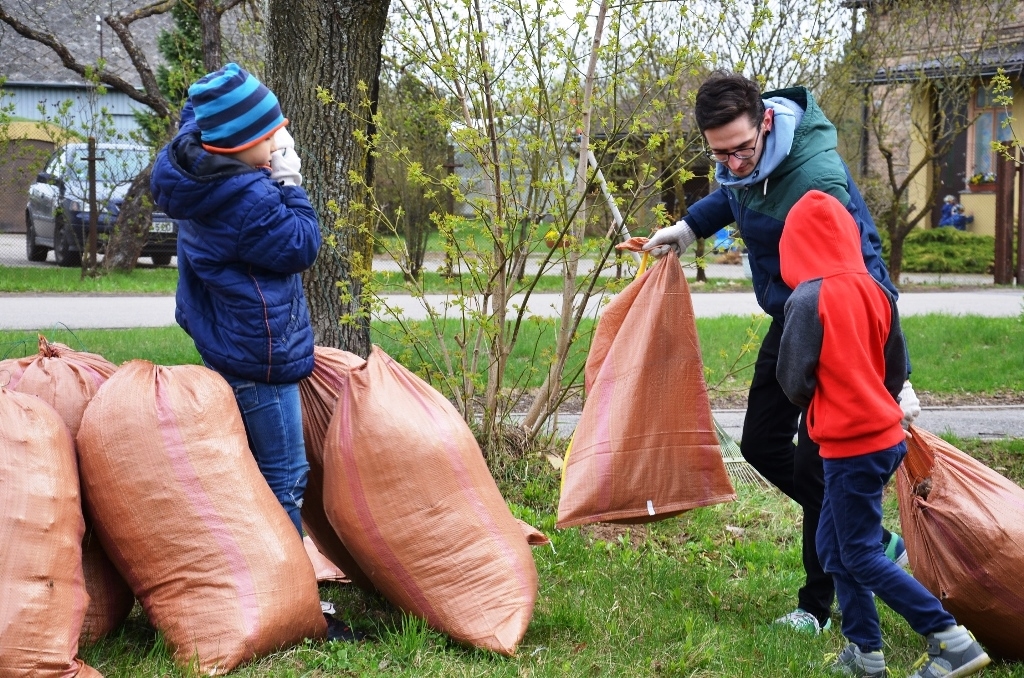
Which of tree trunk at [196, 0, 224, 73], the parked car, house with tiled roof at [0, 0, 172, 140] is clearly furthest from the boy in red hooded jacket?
house with tiled roof at [0, 0, 172, 140]

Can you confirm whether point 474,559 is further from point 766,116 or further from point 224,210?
point 766,116

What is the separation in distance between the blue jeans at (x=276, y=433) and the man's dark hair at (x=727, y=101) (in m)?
1.32

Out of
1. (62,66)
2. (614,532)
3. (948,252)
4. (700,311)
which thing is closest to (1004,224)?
(948,252)

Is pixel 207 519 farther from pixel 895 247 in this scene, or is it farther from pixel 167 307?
pixel 895 247

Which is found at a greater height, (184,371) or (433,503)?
(184,371)

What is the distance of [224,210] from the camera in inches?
106

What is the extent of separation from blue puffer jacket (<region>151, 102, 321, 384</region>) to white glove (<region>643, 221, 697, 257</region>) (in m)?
1.05

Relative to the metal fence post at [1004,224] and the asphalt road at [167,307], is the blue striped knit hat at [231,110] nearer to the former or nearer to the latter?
the asphalt road at [167,307]

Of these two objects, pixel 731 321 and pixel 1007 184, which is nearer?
pixel 731 321

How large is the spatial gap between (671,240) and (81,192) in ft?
37.0

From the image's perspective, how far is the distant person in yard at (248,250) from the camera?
8.76 feet

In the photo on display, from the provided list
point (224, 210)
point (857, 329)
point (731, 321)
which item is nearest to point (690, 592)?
point (857, 329)

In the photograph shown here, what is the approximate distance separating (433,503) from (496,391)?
63.1 inches

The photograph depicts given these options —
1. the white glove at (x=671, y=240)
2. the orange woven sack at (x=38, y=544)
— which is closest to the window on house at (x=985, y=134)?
the white glove at (x=671, y=240)
